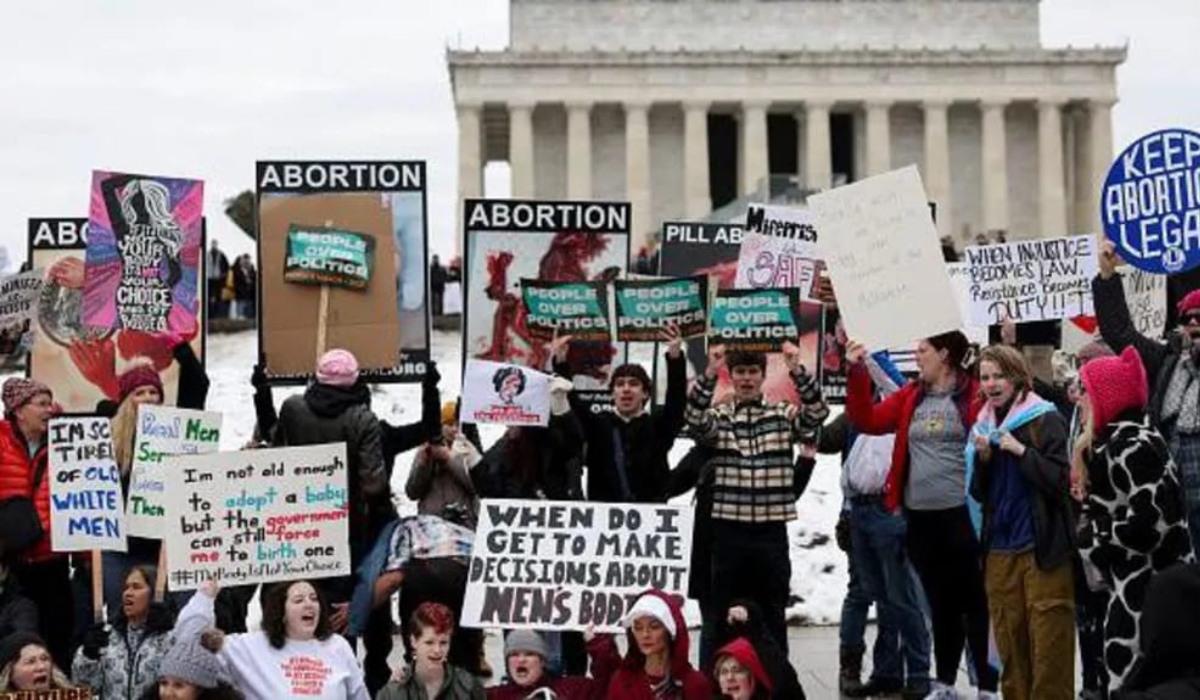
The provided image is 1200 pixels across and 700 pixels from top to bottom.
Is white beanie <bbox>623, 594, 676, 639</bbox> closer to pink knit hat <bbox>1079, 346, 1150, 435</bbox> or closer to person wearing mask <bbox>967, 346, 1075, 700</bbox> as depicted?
person wearing mask <bbox>967, 346, 1075, 700</bbox>

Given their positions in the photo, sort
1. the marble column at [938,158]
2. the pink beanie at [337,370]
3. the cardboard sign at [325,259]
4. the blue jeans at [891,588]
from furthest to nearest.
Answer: the marble column at [938,158] < the cardboard sign at [325,259] < the blue jeans at [891,588] < the pink beanie at [337,370]

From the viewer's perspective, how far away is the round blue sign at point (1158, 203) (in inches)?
346

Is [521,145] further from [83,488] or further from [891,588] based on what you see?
[83,488]

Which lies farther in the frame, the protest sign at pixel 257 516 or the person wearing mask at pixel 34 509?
the person wearing mask at pixel 34 509

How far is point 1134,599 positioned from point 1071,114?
186 feet

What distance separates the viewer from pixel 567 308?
9883 millimetres

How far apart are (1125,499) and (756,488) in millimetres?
2052

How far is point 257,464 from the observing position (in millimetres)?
8062

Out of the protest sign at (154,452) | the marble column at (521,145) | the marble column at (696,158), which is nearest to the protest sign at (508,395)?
the protest sign at (154,452)

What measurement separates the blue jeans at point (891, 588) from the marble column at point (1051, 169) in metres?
51.4

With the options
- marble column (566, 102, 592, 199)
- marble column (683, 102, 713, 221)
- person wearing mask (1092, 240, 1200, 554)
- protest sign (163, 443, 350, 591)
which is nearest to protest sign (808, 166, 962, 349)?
person wearing mask (1092, 240, 1200, 554)

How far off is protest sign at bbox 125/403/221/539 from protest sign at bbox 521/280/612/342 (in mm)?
2045

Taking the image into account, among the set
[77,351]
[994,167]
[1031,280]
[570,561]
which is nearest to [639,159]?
[994,167]

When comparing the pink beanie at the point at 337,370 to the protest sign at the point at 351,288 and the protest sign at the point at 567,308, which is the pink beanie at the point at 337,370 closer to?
the protest sign at the point at 351,288
